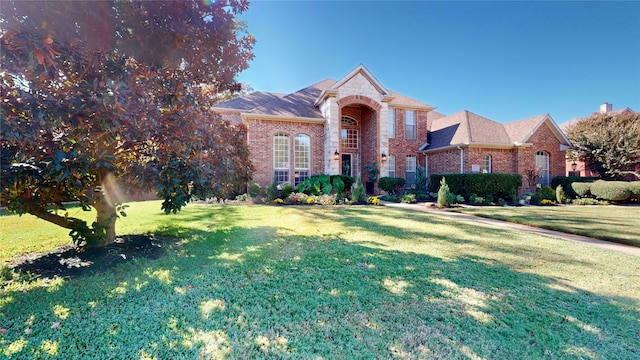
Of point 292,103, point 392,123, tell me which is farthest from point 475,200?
point 292,103

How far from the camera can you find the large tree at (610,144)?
56.0 ft

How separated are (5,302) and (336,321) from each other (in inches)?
160

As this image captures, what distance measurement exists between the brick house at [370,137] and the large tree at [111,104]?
366 inches

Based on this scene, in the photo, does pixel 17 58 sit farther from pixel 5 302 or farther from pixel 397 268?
pixel 397 268

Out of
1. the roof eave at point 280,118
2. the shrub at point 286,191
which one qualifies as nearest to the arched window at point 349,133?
the roof eave at point 280,118

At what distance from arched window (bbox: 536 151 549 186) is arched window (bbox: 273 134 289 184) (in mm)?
17476

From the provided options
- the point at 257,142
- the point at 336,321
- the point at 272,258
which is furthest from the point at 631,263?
the point at 257,142

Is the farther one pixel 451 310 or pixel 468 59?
pixel 468 59

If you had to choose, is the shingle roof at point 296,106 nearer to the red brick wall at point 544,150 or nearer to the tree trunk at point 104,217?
the tree trunk at point 104,217

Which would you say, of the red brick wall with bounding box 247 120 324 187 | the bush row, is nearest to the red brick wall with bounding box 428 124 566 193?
the bush row

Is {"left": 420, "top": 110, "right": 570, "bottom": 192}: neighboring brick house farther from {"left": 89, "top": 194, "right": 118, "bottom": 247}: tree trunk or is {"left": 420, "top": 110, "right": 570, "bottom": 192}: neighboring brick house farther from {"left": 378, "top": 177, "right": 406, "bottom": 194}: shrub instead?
{"left": 89, "top": 194, "right": 118, "bottom": 247}: tree trunk

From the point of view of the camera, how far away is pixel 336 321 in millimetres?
2559

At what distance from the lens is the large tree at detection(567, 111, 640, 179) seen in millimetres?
17078

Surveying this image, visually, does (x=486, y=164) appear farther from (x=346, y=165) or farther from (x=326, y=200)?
(x=326, y=200)
